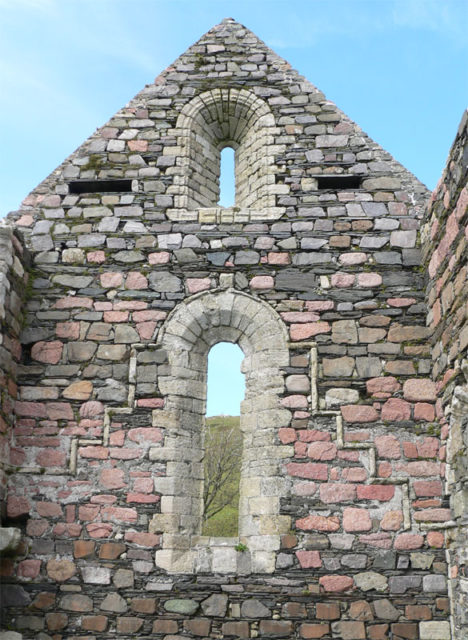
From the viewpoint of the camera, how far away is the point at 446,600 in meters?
6.00

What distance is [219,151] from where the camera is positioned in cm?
866

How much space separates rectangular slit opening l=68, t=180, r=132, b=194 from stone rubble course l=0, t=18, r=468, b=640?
0.03m

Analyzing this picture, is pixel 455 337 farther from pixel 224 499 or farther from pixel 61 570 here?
pixel 224 499

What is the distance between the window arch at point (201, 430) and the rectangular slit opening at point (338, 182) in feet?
5.82

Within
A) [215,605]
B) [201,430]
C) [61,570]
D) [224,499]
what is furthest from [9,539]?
[224,499]

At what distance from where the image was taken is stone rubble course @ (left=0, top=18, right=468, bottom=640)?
6109 millimetres

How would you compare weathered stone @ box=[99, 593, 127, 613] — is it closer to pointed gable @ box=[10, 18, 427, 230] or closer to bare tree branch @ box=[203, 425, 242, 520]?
pointed gable @ box=[10, 18, 427, 230]

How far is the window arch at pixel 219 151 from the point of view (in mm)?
7719

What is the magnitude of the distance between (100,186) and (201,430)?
3.30m

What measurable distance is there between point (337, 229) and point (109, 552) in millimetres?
4307

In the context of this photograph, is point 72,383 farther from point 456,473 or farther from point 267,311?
point 456,473

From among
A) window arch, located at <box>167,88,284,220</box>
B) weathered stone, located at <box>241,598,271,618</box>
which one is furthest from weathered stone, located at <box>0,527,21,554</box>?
window arch, located at <box>167,88,284,220</box>

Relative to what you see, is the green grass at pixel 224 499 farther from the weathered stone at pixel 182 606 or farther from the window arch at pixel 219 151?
the weathered stone at pixel 182 606

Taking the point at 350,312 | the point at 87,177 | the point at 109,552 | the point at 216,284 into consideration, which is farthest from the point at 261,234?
the point at 109,552
